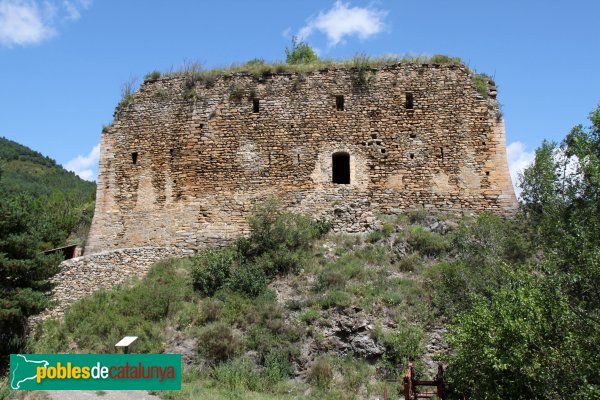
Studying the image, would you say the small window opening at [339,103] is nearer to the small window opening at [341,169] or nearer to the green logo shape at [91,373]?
the small window opening at [341,169]

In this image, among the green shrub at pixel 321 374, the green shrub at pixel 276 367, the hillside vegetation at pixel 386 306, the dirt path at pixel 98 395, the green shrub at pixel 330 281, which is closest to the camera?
the hillside vegetation at pixel 386 306

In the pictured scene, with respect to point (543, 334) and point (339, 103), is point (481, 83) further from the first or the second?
point (543, 334)

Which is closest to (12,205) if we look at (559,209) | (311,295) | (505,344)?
(311,295)

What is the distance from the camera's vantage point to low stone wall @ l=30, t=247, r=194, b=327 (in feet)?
50.9

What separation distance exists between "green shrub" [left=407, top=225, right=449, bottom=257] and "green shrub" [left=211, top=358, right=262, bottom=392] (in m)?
5.99

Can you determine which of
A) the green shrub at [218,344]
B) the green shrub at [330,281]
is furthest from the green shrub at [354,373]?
the green shrub at [218,344]

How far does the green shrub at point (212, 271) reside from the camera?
14758 mm

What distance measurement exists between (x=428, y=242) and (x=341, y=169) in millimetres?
4215

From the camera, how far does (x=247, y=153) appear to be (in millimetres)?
17406

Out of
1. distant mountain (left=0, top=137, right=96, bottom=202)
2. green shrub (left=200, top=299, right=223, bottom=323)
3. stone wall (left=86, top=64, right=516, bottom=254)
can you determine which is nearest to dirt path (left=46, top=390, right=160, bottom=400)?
green shrub (left=200, top=299, right=223, bottom=323)

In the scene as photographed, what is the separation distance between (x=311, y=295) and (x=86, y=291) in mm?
6837

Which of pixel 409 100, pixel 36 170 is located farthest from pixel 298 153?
pixel 36 170

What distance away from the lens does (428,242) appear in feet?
49.9

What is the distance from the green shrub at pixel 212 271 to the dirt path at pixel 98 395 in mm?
4094
